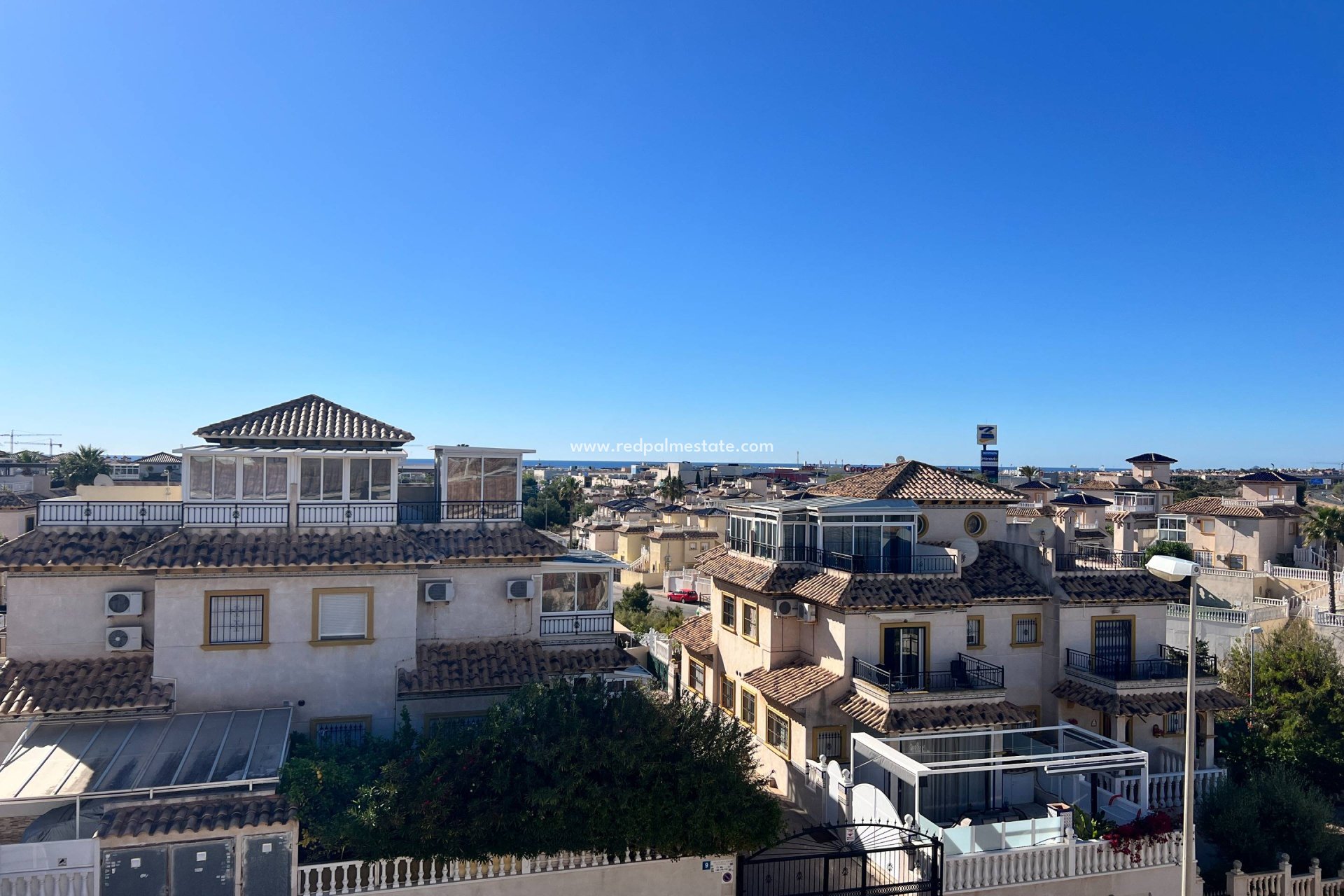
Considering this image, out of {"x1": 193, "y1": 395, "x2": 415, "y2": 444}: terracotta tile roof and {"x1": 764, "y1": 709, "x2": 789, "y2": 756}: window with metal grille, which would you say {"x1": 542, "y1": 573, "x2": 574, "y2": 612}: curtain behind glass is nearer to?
{"x1": 193, "y1": 395, "x2": 415, "y2": 444}: terracotta tile roof

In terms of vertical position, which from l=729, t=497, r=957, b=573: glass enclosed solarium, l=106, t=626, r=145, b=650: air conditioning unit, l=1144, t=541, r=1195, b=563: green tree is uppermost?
l=729, t=497, r=957, b=573: glass enclosed solarium

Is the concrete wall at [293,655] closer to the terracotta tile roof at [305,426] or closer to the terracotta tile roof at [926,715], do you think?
the terracotta tile roof at [305,426]

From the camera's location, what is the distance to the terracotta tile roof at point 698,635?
29250 millimetres

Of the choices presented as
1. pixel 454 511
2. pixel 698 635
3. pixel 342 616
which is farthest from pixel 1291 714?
pixel 342 616

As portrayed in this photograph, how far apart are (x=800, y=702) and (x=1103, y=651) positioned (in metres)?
10.5

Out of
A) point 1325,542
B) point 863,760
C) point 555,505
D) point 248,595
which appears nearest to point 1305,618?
point 1325,542

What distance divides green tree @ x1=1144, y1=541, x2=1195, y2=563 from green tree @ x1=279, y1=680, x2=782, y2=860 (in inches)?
1675

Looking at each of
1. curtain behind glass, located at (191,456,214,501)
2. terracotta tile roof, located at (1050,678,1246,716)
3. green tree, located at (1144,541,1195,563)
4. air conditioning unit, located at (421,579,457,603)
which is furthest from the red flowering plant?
green tree, located at (1144,541,1195,563)

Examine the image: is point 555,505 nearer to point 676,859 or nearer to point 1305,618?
point 1305,618

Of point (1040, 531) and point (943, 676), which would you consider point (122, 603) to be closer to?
point (943, 676)

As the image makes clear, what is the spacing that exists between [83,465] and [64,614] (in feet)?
205

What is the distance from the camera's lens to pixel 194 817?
14.1 metres

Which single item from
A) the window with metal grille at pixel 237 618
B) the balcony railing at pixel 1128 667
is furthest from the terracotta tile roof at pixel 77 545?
the balcony railing at pixel 1128 667

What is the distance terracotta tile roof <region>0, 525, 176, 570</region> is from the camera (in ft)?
58.7
